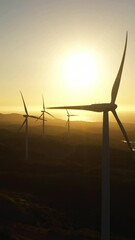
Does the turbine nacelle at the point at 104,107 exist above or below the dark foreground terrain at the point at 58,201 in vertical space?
above

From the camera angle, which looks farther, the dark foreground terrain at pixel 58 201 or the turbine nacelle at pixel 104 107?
the dark foreground terrain at pixel 58 201

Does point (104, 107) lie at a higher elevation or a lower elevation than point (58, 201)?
higher

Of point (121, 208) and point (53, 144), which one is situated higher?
point (53, 144)

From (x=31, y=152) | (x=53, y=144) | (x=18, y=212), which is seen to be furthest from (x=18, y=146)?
(x=18, y=212)

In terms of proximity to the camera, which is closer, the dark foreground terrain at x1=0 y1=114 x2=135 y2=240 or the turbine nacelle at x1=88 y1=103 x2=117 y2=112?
the turbine nacelle at x1=88 y1=103 x2=117 y2=112

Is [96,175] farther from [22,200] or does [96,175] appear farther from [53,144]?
[53,144]

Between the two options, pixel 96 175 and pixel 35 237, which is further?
pixel 96 175

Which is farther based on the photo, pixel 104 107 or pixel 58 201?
pixel 58 201

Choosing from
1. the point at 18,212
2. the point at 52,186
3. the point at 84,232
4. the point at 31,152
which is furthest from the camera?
the point at 31,152

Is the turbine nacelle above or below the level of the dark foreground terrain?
above

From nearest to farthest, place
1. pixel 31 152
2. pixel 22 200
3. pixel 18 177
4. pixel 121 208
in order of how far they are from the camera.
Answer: pixel 22 200 → pixel 121 208 → pixel 18 177 → pixel 31 152
